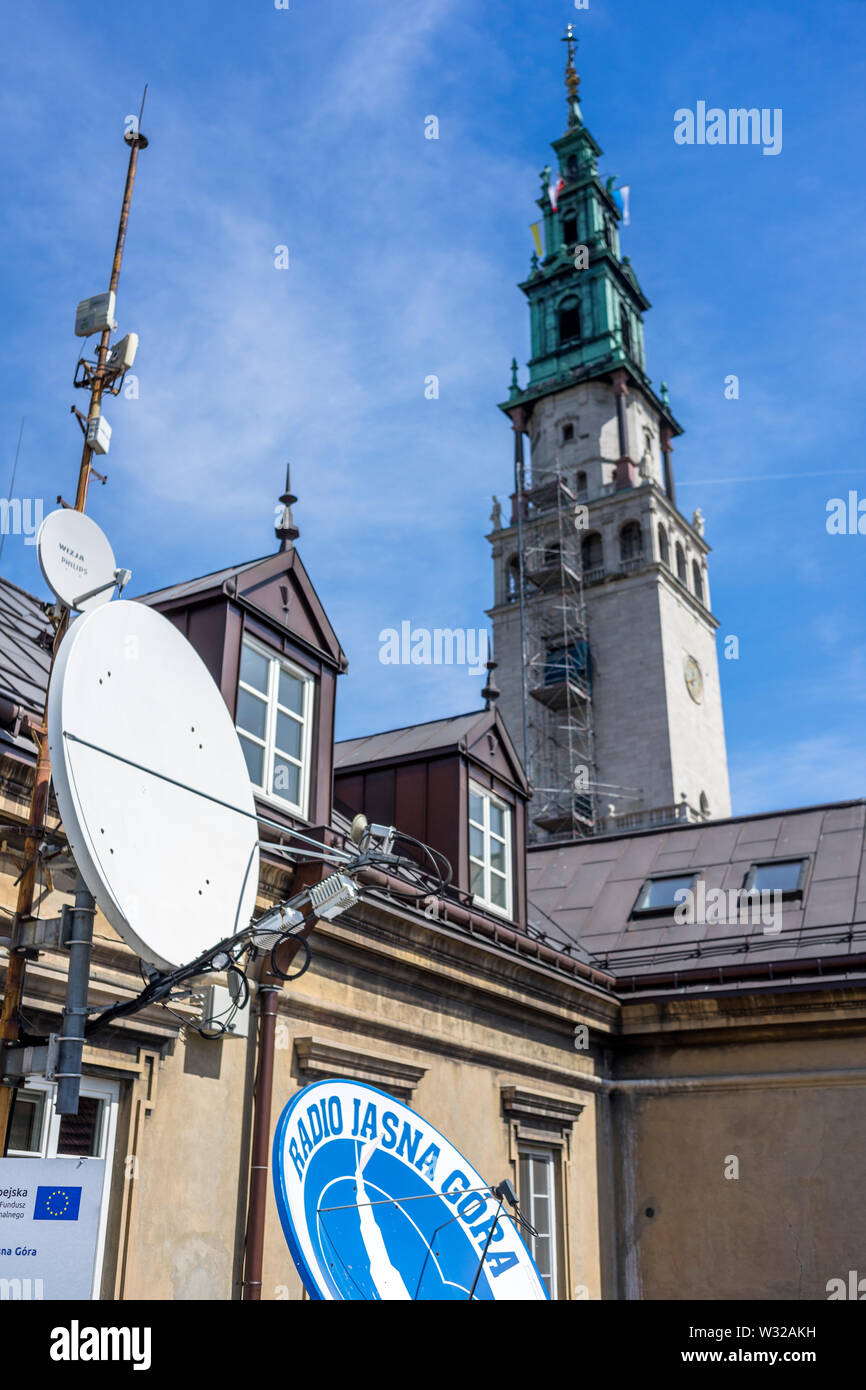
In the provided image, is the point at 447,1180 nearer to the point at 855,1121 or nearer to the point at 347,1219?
the point at 347,1219

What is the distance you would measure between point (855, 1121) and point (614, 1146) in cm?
295

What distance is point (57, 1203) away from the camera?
5.38 m

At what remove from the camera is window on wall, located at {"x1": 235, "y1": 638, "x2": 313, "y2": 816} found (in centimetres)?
1101

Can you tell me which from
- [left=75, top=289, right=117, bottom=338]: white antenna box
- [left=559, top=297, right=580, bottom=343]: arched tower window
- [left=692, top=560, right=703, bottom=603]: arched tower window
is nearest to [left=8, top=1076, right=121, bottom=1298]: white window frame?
[left=75, top=289, right=117, bottom=338]: white antenna box

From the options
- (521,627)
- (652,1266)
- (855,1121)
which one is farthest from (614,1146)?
(521,627)

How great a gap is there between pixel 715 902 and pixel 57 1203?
13139 mm

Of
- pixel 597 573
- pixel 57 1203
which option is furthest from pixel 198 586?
pixel 597 573

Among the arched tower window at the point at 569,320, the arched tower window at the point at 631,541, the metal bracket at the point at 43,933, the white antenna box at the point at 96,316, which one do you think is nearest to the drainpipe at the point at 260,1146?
the metal bracket at the point at 43,933

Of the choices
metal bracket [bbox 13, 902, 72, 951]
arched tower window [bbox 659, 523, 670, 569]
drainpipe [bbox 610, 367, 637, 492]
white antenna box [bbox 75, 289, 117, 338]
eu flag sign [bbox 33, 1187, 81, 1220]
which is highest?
drainpipe [bbox 610, 367, 637, 492]

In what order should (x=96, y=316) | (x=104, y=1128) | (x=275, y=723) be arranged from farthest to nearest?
(x=275, y=723), (x=104, y=1128), (x=96, y=316)

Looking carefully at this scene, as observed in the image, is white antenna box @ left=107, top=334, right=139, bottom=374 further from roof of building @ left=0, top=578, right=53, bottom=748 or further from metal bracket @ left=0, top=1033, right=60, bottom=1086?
metal bracket @ left=0, top=1033, right=60, bottom=1086

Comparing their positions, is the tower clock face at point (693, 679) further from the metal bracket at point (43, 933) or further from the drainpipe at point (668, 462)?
the metal bracket at point (43, 933)

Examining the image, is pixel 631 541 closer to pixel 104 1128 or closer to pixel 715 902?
pixel 715 902

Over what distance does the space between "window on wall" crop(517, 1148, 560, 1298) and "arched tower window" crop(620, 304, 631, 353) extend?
6345 cm
